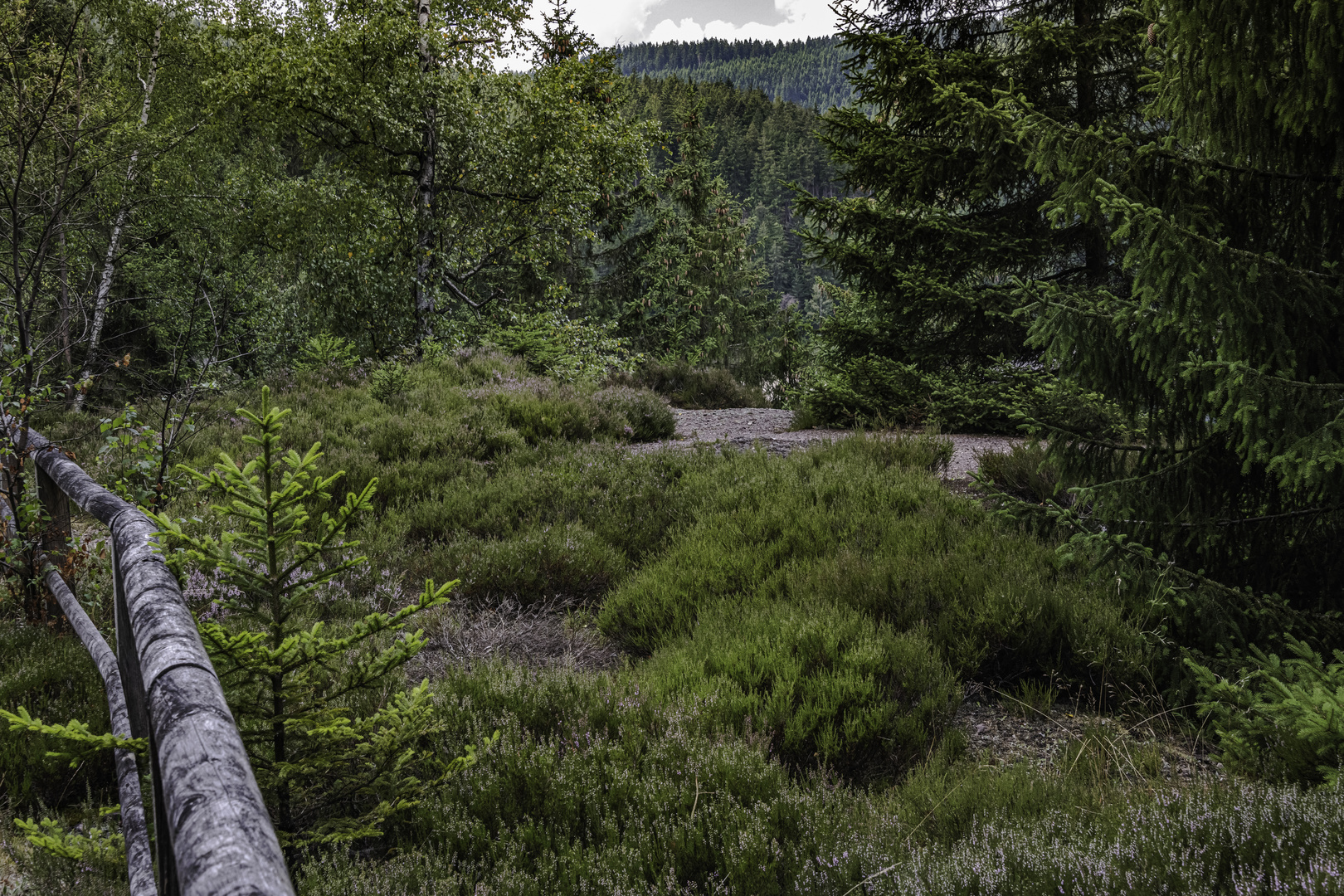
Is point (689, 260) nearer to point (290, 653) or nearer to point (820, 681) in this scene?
point (820, 681)

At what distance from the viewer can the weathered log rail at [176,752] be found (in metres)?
0.66

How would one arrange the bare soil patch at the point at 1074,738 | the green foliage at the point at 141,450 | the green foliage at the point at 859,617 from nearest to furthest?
the bare soil patch at the point at 1074,738
the green foliage at the point at 859,617
the green foliage at the point at 141,450

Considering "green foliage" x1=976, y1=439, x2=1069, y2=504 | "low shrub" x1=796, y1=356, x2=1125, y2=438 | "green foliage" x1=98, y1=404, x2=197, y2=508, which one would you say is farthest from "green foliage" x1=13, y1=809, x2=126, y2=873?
"low shrub" x1=796, y1=356, x2=1125, y2=438

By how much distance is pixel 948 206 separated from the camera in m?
9.45

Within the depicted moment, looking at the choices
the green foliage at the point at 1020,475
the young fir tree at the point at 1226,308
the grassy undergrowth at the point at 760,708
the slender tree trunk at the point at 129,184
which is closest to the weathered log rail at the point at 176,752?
the grassy undergrowth at the point at 760,708

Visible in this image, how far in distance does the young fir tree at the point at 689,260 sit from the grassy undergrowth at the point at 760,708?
19002 mm

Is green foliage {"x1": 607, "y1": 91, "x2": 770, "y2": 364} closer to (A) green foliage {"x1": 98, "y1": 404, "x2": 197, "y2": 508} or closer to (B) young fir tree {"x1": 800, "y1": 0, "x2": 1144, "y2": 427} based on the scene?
(B) young fir tree {"x1": 800, "y1": 0, "x2": 1144, "y2": 427}

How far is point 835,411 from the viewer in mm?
10172

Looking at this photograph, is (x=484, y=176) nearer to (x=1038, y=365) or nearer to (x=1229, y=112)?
(x=1038, y=365)

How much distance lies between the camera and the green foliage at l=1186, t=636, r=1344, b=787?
207cm

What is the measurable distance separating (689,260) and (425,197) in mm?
14866

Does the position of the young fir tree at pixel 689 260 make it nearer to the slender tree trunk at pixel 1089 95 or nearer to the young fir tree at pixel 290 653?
the slender tree trunk at pixel 1089 95

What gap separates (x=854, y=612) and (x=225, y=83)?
1536 centimetres

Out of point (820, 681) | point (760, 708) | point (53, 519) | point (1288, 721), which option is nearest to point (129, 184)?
point (53, 519)
